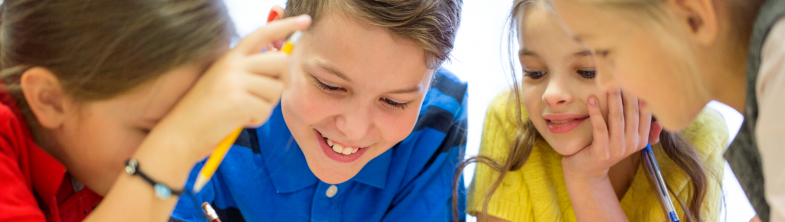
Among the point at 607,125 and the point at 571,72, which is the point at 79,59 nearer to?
the point at 571,72

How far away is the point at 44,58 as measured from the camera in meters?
0.68

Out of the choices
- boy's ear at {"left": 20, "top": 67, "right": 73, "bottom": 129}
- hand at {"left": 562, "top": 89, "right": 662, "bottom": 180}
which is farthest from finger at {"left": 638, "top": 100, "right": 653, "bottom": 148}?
boy's ear at {"left": 20, "top": 67, "right": 73, "bottom": 129}

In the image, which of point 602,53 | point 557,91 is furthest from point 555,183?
point 602,53

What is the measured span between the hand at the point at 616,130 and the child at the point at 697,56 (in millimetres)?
264

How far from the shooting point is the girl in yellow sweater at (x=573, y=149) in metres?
0.98

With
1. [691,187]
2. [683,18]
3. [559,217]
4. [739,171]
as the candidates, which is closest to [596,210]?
[559,217]

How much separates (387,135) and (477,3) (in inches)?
19.9

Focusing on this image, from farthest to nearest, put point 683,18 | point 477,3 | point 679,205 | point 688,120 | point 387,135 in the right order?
1. point 477,3
2. point 679,205
3. point 387,135
4. point 688,120
5. point 683,18

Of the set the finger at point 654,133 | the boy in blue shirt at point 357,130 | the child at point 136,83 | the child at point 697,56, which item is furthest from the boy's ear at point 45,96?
the finger at point 654,133

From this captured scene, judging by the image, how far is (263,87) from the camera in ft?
2.24

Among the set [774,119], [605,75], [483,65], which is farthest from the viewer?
[483,65]

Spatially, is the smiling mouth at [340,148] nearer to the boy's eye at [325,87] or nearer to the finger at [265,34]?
the boy's eye at [325,87]

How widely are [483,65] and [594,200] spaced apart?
0.42m

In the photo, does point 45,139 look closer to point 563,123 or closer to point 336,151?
point 336,151
